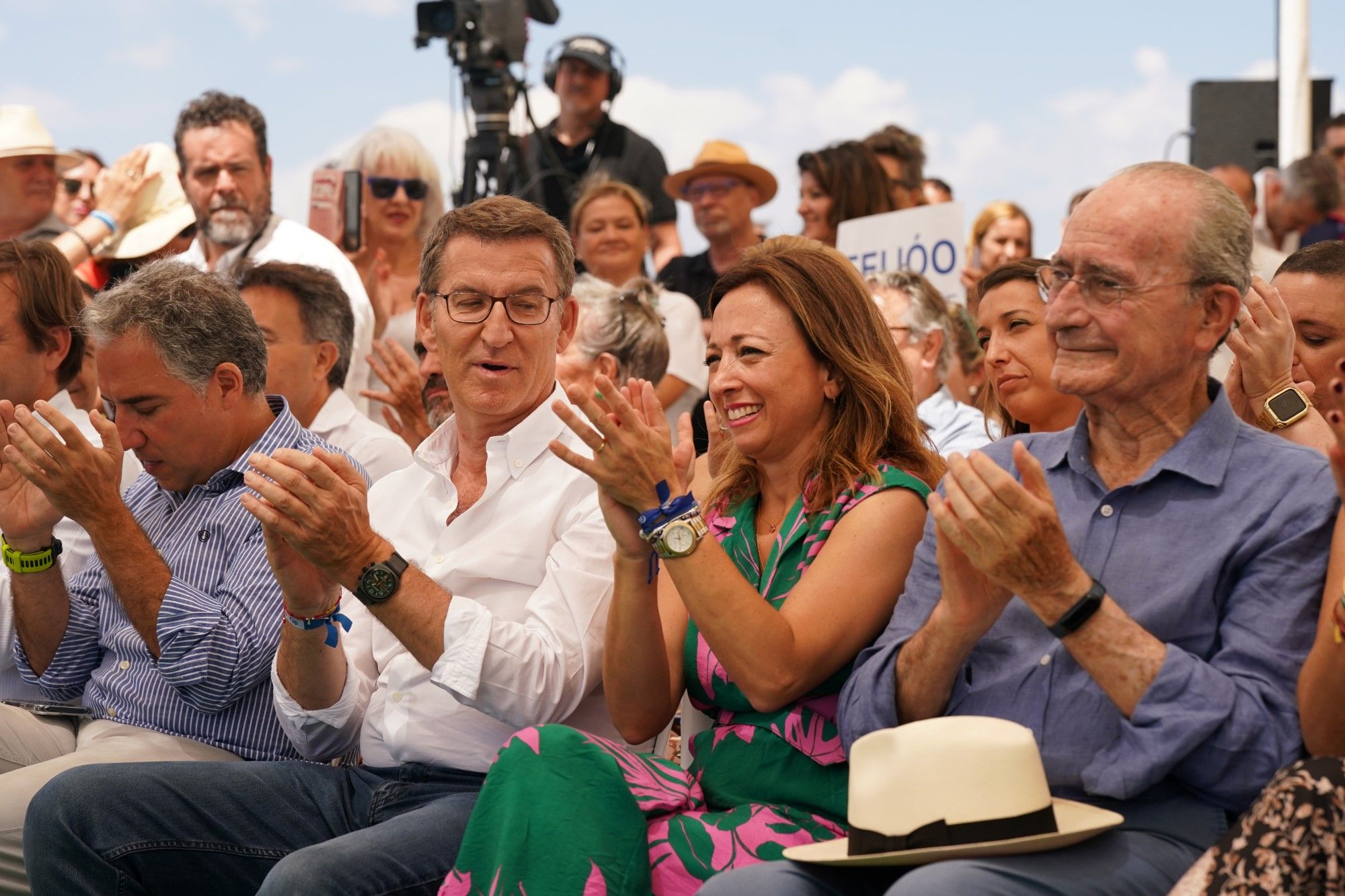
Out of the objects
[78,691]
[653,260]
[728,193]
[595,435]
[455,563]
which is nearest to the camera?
[595,435]

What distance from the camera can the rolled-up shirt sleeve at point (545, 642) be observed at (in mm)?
2842

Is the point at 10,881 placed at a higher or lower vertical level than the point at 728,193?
lower

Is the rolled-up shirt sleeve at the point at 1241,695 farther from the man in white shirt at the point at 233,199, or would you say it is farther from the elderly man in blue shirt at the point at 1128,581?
the man in white shirt at the point at 233,199

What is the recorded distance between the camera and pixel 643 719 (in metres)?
2.88

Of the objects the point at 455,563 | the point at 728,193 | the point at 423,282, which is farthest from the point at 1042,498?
the point at 728,193

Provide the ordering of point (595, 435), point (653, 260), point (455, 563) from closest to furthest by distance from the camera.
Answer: point (595, 435), point (455, 563), point (653, 260)

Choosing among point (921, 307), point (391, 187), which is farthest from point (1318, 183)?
point (391, 187)

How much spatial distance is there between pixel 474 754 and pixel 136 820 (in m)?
0.66

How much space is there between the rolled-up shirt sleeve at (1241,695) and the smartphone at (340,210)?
14.1 feet

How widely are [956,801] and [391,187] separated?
14.8ft

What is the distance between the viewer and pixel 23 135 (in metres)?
5.91

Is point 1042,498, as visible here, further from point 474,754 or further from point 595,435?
point 474,754

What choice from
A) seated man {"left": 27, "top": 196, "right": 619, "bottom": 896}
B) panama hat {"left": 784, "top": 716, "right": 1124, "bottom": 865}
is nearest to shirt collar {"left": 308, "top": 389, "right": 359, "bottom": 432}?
seated man {"left": 27, "top": 196, "right": 619, "bottom": 896}

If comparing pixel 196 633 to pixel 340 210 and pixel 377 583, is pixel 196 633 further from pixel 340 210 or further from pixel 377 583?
pixel 340 210
